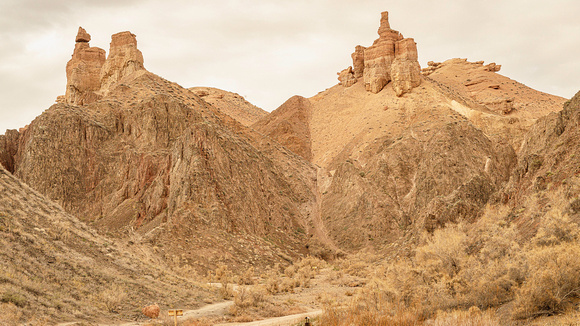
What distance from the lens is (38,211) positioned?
26.4 meters

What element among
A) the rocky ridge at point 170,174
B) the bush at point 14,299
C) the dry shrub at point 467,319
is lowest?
the dry shrub at point 467,319

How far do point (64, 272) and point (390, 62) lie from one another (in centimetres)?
7819

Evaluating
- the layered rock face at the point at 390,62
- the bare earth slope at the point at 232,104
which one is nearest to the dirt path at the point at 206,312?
the layered rock face at the point at 390,62

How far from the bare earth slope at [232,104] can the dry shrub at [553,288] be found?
99481mm

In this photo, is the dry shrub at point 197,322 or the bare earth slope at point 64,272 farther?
the dry shrub at point 197,322

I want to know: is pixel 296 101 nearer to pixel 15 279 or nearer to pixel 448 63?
pixel 448 63

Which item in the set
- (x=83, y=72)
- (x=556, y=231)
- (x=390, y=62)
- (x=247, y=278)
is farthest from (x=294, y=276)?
(x=83, y=72)

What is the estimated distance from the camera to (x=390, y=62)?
9075cm

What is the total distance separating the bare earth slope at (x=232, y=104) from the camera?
382 feet

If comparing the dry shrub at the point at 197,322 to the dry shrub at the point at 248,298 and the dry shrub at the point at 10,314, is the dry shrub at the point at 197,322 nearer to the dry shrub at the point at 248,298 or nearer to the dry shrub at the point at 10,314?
the dry shrub at the point at 248,298

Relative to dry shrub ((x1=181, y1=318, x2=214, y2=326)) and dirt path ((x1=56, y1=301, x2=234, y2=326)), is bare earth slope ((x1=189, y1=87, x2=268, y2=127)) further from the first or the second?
dry shrub ((x1=181, y1=318, x2=214, y2=326))

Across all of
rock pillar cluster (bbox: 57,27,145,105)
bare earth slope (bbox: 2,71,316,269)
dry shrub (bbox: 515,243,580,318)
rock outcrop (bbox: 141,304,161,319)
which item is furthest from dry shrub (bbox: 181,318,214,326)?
rock pillar cluster (bbox: 57,27,145,105)

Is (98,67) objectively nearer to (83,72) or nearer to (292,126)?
(83,72)

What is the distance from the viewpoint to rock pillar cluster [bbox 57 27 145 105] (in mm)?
84000
